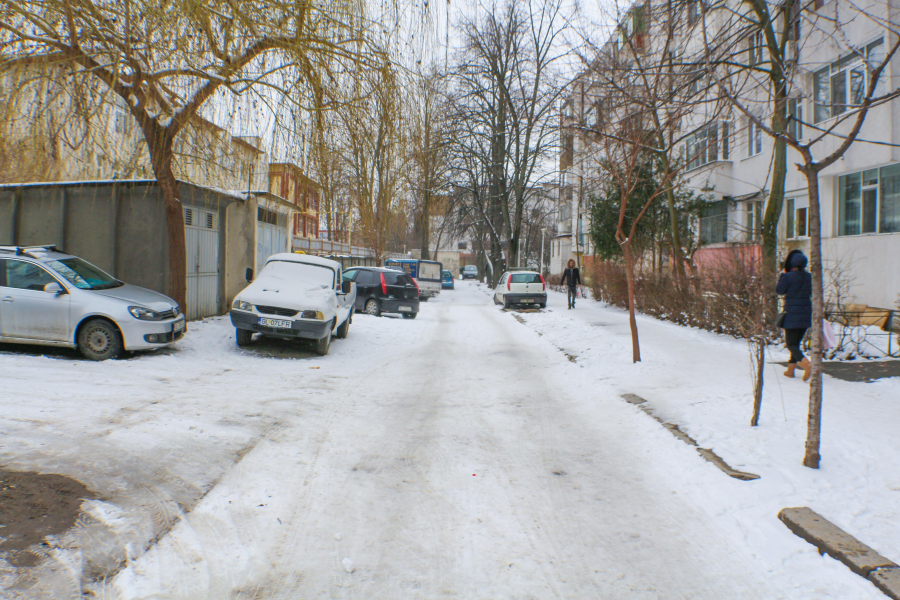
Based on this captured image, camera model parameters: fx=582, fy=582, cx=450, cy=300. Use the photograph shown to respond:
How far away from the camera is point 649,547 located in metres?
3.54

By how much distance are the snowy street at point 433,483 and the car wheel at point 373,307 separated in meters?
10.4

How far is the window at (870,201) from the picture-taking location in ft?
48.2

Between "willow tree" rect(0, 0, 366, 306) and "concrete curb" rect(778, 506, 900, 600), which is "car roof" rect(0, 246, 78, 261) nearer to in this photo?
"willow tree" rect(0, 0, 366, 306)

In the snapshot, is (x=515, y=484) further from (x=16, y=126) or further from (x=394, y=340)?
(x=394, y=340)

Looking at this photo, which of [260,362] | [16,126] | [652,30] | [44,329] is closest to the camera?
[16,126]

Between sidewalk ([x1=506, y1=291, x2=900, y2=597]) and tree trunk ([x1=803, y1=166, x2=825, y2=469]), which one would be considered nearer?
sidewalk ([x1=506, y1=291, x2=900, y2=597])

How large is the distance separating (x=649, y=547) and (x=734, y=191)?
21364mm

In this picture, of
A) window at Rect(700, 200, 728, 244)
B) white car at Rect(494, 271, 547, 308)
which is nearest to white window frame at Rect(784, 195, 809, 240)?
window at Rect(700, 200, 728, 244)

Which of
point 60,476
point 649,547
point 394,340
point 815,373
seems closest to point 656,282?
point 394,340

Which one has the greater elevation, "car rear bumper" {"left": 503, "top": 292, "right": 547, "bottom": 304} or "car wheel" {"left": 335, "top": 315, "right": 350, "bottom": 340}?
"car rear bumper" {"left": 503, "top": 292, "right": 547, "bottom": 304}

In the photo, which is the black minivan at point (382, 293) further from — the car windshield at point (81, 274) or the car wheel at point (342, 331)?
the car windshield at point (81, 274)

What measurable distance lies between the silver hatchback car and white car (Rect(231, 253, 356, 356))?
1597mm

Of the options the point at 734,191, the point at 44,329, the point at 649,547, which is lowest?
the point at 649,547

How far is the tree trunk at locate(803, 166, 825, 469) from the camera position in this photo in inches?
175
